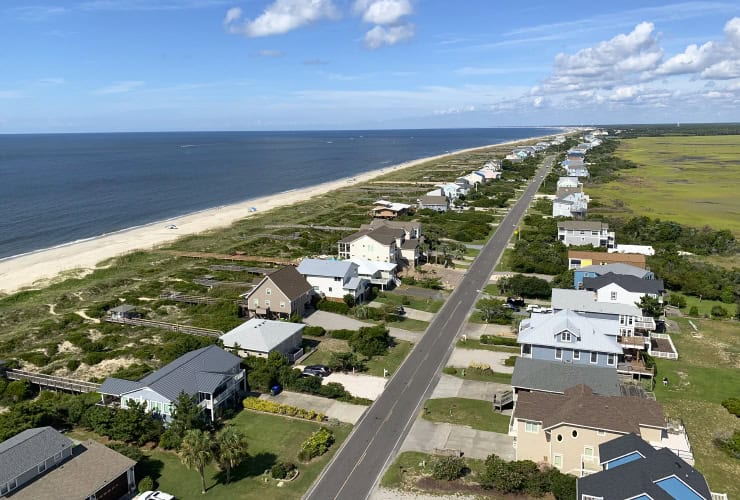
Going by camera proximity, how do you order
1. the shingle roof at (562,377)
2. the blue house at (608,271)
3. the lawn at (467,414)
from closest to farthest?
the shingle roof at (562,377), the lawn at (467,414), the blue house at (608,271)

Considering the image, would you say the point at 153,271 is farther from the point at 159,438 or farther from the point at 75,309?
the point at 159,438

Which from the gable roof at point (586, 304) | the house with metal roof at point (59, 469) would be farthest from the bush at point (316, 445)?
the gable roof at point (586, 304)

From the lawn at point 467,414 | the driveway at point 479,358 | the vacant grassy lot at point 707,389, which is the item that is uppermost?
the lawn at point 467,414

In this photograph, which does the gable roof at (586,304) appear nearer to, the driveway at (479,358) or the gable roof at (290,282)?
the driveway at (479,358)

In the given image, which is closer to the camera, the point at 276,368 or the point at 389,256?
the point at 276,368

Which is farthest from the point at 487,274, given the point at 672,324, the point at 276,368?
the point at 276,368

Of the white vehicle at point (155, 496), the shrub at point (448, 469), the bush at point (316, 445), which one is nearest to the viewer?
the white vehicle at point (155, 496)

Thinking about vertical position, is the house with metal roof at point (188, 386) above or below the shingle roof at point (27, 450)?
below
